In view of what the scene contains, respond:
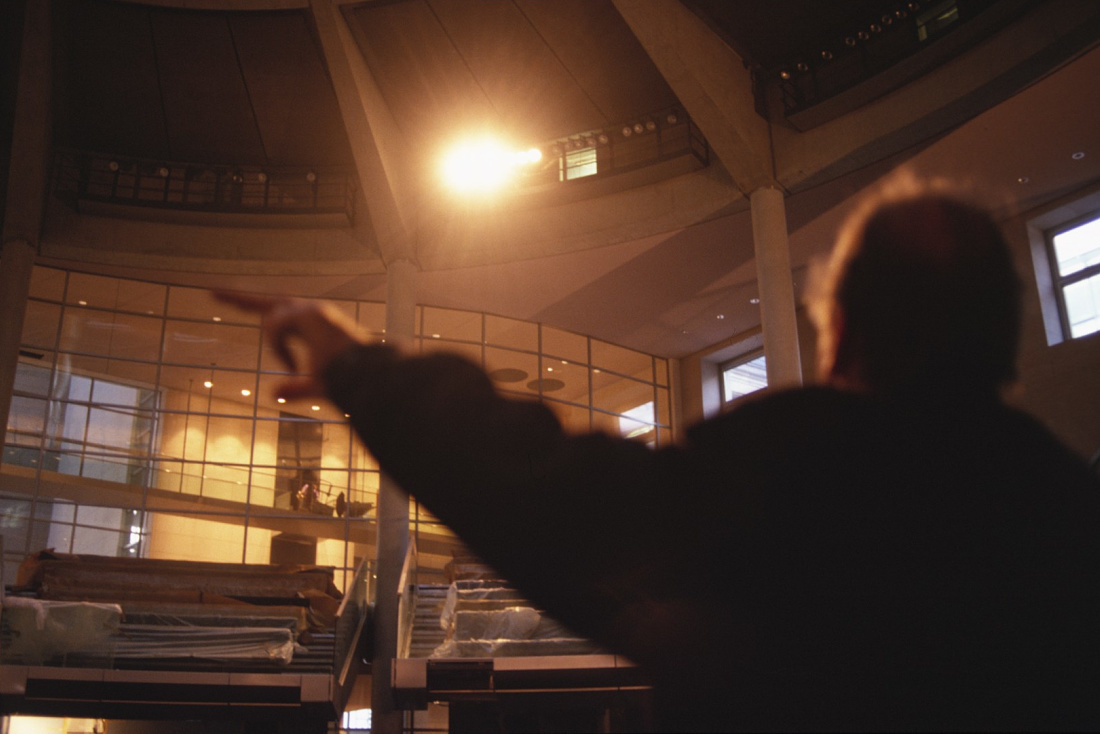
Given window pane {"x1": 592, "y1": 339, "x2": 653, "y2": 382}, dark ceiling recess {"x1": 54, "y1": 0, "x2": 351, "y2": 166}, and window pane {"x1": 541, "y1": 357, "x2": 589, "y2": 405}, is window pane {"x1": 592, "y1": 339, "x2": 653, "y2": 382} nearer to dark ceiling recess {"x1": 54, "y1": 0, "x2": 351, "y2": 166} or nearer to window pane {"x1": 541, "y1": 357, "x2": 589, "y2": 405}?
window pane {"x1": 541, "y1": 357, "x2": 589, "y2": 405}

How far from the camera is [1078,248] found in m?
18.4

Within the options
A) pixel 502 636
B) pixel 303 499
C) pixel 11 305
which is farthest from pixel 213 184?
pixel 502 636

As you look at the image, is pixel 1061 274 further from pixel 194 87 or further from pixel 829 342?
pixel 829 342

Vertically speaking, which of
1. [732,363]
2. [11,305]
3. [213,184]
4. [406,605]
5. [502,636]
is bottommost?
[502,636]

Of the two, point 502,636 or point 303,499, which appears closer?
point 502,636

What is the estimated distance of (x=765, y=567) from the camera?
80 cm

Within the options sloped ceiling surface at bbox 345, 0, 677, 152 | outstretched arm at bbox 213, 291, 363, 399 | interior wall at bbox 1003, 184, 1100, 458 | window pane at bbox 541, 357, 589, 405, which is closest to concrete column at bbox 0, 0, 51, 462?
sloped ceiling surface at bbox 345, 0, 677, 152

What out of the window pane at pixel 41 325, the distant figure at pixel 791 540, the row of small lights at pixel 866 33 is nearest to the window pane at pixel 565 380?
the row of small lights at pixel 866 33

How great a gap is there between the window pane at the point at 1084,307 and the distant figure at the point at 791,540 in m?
19.4

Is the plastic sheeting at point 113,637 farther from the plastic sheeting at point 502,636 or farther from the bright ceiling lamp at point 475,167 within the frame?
the bright ceiling lamp at point 475,167

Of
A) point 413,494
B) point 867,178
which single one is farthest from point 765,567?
point 867,178

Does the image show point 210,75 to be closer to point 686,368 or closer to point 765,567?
point 686,368

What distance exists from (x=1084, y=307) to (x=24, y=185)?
20822 mm

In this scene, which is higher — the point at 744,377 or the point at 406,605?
the point at 744,377
